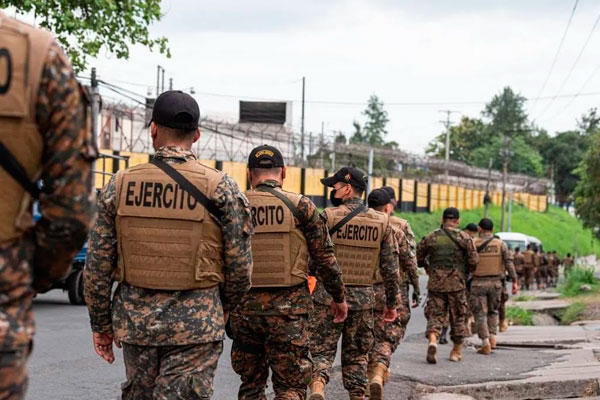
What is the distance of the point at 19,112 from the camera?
2.46 meters

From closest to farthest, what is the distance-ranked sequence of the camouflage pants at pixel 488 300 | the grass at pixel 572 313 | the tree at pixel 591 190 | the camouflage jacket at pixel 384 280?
the camouflage jacket at pixel 384 280 → the camouflage pants at pixel 488 300 → the grass at pixel 572 313 → the tree at pixel 591 190

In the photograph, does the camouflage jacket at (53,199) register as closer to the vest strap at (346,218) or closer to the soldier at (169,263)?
the soldier at (169,263)

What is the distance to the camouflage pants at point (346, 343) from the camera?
6.77 metres

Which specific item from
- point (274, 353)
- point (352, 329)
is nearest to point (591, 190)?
point (352, 329)

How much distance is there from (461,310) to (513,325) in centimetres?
786

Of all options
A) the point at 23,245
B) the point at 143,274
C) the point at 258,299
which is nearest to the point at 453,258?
the point at 258,299

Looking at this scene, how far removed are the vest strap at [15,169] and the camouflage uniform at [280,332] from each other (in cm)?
308

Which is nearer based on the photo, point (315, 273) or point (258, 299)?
point (258, 299)

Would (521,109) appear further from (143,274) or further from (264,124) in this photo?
(143,274)

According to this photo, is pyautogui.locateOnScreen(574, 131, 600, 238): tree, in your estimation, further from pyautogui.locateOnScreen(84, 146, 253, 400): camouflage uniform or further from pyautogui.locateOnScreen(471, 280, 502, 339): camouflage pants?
pyautogui.locateOnScreen(84, 146, 253, 400): camouflage uniform

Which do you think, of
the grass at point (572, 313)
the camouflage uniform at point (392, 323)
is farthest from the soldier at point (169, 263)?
the grass at point (572, 313)

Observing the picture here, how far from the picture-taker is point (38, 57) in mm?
2504

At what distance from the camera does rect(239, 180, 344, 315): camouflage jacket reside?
5527 mm

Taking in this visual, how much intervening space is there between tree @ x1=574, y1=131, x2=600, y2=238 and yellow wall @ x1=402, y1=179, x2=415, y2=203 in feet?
78.5
